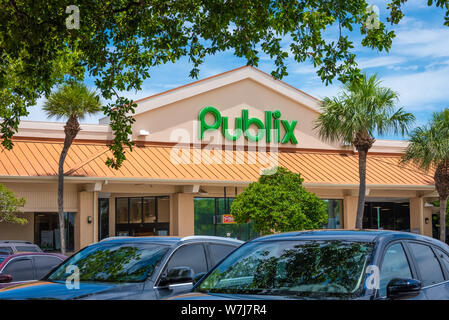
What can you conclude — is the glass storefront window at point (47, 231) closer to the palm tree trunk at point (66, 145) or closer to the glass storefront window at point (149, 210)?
the palm tree trunk at point (66, 145)

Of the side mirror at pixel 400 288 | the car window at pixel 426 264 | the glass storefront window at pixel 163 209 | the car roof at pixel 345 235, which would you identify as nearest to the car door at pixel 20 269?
the car roof at pixel 345 235

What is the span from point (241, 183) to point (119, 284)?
21.1 meters

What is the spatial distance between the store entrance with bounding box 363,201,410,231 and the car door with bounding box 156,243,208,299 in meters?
27.2

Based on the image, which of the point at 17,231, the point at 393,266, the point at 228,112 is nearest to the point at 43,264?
the point at 393,266

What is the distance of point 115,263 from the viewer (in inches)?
306

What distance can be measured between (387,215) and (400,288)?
3117 cm

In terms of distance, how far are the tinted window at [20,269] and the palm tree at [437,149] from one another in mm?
22019

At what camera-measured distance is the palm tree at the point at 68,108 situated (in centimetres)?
2438

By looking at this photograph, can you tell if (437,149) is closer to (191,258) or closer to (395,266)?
(191,258)

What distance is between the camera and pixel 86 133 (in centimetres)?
2864

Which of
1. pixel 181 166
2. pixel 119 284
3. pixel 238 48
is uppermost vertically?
pixel 238 48

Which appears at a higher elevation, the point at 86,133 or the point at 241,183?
the point at 86,133
